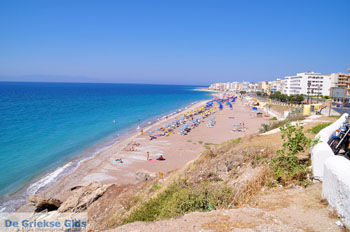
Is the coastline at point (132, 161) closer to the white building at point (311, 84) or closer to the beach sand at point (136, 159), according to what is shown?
the beach sand at point (136, 159)

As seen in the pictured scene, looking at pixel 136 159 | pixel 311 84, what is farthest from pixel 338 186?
pixel 311 84

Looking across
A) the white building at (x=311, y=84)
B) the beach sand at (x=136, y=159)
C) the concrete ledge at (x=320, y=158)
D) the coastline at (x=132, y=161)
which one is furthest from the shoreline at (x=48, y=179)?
the white building at (x=311, y=84)

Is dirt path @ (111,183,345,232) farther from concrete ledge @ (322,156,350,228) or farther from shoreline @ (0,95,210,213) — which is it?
shoreline @ (0,95,210,213)

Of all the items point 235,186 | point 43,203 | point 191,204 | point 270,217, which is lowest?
point 43,203

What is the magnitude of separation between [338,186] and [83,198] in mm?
10018

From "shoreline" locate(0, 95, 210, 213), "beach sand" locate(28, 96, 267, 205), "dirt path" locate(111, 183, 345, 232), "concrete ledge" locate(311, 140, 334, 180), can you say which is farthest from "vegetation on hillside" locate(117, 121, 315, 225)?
"shoreline" locate(0, 95, 210, 213)

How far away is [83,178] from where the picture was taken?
50.7ft

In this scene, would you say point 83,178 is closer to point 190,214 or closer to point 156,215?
point 156,215

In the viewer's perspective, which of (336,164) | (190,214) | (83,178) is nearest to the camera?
(336,164)

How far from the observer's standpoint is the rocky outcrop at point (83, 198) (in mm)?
9323

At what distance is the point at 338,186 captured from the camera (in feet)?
11.8

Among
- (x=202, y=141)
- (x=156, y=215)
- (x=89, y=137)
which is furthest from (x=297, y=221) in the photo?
(x=89, y=137)

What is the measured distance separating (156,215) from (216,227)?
78.7 inches

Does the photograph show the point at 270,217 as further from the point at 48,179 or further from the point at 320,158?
the point at 48,179
